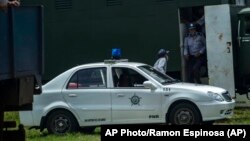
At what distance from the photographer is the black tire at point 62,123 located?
1359 centimetres

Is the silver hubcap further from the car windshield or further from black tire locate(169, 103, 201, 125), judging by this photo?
the car windshield

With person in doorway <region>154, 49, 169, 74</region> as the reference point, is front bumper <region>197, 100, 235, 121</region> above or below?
below

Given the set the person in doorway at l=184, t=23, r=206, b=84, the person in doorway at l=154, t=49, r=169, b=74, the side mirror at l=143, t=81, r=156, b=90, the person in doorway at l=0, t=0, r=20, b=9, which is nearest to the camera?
the person in doorway at l=0, t=0, r=20, b=9

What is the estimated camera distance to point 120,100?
43.7 feet

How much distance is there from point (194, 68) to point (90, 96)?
4.58 metres

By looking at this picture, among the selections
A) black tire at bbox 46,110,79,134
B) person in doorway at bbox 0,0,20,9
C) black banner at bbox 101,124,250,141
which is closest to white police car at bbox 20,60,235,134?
black tire at bbox 46,110,79,134

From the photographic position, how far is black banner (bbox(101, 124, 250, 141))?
5.33 metres

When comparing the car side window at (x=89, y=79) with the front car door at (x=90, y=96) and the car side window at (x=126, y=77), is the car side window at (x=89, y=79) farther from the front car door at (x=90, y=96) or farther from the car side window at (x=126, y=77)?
the car side window at (x=126, y=77)

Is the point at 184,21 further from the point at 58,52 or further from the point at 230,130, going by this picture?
the point at 230,130

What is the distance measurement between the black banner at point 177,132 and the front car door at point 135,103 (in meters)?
7.60

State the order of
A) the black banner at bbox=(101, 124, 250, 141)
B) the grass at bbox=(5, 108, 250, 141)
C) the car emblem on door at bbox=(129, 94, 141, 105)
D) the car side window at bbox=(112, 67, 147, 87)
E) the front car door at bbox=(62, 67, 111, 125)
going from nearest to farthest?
the black banner at bbox=(101, 124, 250, 141), the grass at bbox=(5, 108, 250, 141), the car emblem on door at bbox=(129, 94, 141, 105), the front car door at bbox=(62, 67, 111, 125), the car side window at bbox=(112, 67, 147, 87)

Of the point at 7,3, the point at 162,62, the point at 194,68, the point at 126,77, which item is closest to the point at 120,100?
the point at 126,77

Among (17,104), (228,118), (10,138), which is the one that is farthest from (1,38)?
(228,118)

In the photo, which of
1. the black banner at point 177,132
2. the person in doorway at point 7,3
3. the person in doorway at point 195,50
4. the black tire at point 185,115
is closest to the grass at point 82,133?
the black tire at point 185,115
